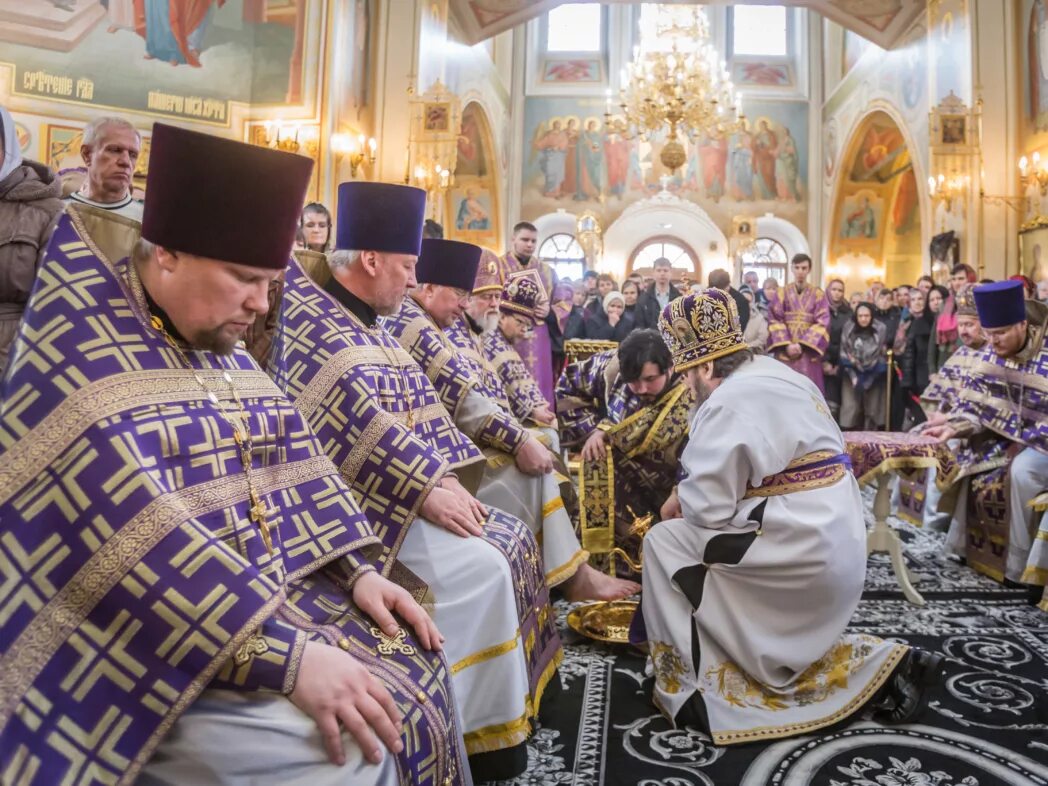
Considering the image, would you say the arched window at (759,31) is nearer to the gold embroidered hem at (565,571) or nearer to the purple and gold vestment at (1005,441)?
the purple and gold vestment at (1005,441)

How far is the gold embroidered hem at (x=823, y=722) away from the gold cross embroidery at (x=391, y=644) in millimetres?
1344

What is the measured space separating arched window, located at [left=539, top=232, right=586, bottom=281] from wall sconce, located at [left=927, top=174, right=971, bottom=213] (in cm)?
1081

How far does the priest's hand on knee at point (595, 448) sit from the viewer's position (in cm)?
415

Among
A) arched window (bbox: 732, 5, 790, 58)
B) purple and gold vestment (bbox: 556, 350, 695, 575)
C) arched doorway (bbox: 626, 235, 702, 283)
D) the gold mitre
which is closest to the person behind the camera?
the gold mitre

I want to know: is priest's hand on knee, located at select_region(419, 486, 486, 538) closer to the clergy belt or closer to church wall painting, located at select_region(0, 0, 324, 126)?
the clergy belt

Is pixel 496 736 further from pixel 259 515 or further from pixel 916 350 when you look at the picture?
pixel 916 350

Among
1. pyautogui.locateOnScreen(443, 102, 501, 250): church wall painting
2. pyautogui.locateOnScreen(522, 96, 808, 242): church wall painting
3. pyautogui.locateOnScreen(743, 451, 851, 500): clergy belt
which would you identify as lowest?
pyautogui.locateOnScreen(743, 451, 851, 500): clergy belt

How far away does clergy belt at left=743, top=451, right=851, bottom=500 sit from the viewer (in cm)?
272

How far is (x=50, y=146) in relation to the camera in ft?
31.3

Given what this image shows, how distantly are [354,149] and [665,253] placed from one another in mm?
12579

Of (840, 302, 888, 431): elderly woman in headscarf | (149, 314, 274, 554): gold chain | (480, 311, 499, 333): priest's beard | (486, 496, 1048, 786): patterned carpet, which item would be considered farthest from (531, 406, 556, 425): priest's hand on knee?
(840, 302, 888, 431): elderly woman in headscarf

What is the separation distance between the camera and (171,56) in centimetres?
1032

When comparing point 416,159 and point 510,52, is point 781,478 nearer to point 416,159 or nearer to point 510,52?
point 416,159

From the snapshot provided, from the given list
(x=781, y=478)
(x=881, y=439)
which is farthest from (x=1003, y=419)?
(x=781, y=478)
